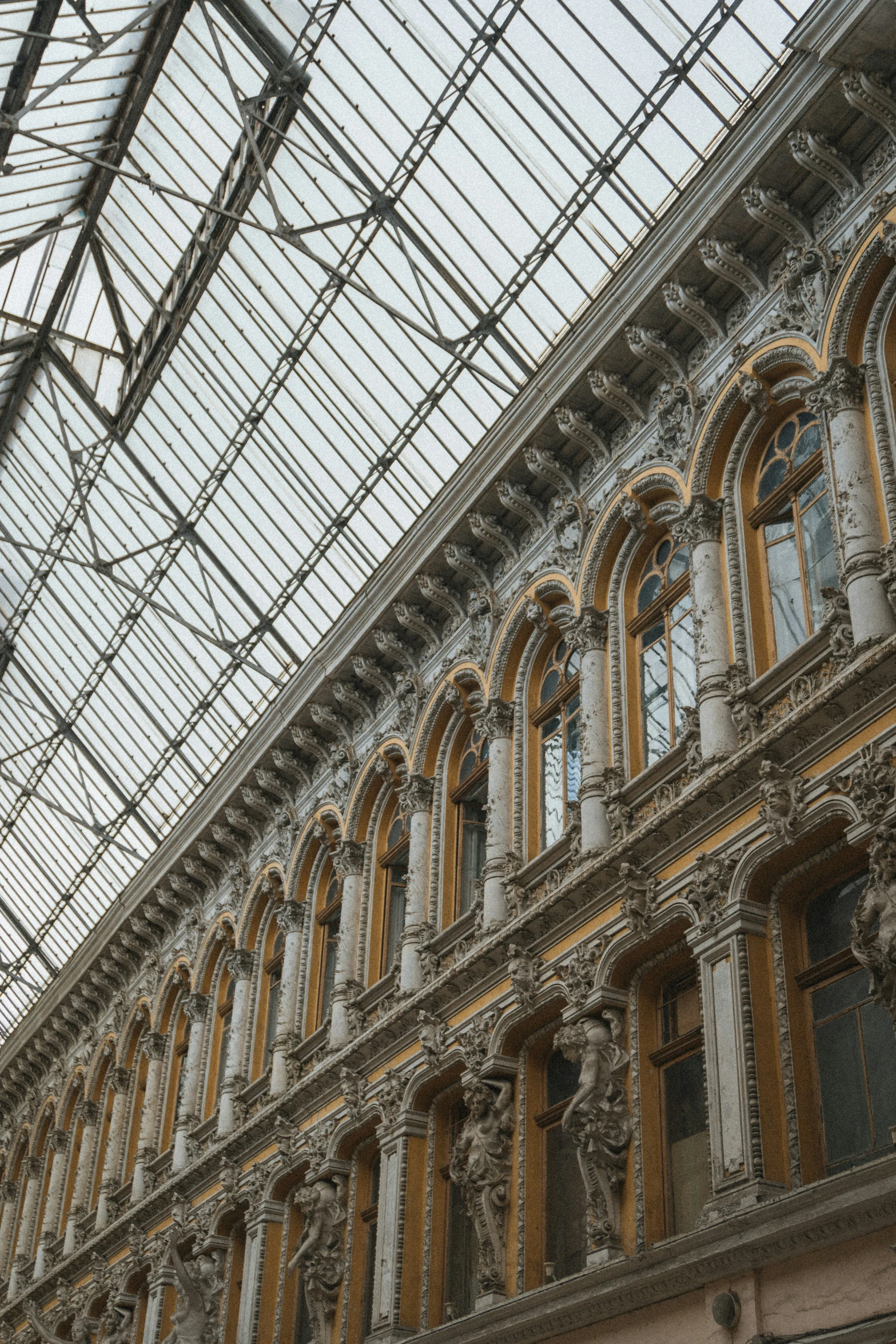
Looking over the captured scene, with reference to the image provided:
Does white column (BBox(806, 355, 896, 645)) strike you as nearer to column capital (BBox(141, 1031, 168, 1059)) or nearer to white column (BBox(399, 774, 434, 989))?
white column (BBox(399, 774, 434, 989))

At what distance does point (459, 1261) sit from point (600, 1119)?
13.2 feet

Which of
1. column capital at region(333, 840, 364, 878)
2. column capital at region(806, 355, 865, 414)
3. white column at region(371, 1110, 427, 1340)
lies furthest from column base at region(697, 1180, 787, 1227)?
column capital at region(333, 840, 364, 878)

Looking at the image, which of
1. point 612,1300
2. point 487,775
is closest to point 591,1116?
point 612,1300

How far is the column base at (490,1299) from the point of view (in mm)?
15367

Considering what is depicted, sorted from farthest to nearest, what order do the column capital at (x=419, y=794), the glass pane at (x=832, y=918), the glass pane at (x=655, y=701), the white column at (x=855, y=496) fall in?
the column capital at (x=419, y=794) → the glass pane at (x=655, y=701) → the white column at (x=855, y=496) → the glass pane at (x=832, y=918)

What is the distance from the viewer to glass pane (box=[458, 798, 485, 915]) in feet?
64.2

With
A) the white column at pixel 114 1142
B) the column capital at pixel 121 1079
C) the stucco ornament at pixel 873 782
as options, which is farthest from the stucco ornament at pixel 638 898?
the column capital at pixel 121 1079

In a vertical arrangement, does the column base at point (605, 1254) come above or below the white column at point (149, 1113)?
below

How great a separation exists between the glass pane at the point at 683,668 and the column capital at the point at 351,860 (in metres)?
7.46

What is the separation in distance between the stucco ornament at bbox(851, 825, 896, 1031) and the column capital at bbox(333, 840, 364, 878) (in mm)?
11239

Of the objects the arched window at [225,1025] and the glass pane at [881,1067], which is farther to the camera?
the arched window at [225,1025]

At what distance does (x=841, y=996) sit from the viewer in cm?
1272

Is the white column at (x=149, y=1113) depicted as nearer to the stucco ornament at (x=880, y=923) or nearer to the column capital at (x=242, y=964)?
the column capital at (x=242, y=964)

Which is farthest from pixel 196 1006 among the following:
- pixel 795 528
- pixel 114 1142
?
pixel 795 528
